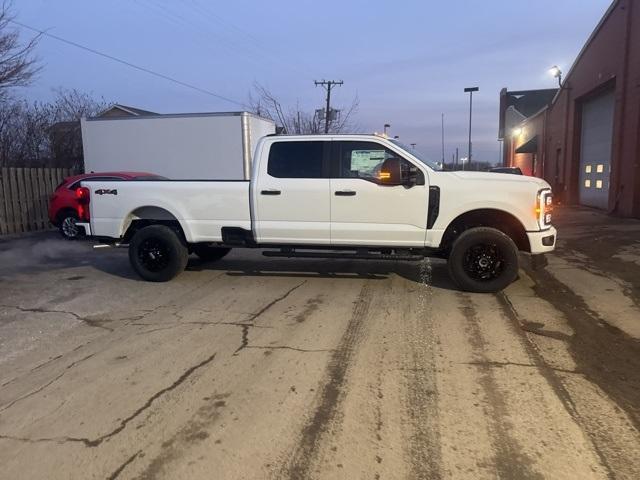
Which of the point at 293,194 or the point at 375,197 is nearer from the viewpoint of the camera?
the point at 375,197

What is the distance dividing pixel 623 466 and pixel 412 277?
17.2ft

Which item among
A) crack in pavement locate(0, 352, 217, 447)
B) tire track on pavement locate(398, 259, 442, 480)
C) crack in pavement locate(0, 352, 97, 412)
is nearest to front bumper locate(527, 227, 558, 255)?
tire track on pavement locate(398, 259, 442, 480)

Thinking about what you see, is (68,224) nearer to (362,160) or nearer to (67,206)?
(67,206)

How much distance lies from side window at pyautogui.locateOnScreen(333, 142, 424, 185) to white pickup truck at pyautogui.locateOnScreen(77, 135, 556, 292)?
1cm

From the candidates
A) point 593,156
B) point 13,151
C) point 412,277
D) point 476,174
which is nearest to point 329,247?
point 412,277

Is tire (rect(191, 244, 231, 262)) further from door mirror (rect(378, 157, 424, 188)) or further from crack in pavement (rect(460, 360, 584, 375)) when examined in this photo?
crack in pavement (rect(460, 360, 584, 375))

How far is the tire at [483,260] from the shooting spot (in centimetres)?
704

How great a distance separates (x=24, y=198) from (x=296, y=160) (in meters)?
12.2

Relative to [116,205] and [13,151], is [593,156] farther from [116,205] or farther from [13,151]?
[13,151]

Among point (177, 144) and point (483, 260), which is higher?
point (177, 144)

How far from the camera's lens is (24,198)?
16.4 metres

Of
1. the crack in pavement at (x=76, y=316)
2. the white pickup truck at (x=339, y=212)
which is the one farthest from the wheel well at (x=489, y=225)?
the crack in pavement at (x=76, y=316)

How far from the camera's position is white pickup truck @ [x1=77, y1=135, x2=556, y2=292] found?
7113mm

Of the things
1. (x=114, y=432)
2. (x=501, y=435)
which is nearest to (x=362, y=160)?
(x=501, y=435)
